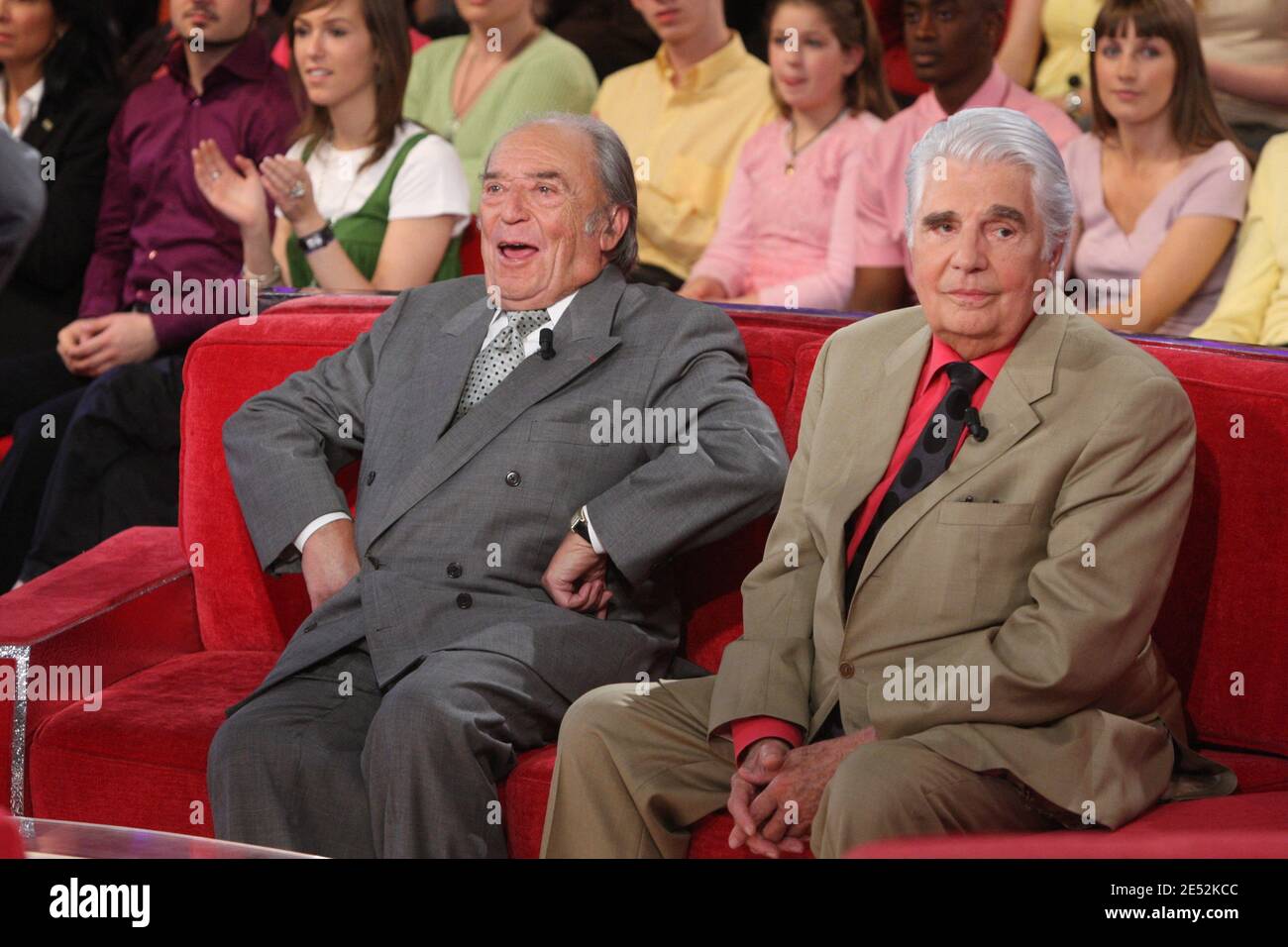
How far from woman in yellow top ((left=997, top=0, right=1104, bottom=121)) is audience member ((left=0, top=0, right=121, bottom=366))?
2385mm

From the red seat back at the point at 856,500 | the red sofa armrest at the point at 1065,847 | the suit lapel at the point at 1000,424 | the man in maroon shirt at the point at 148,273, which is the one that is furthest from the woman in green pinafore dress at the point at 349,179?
the red sofa armrest at the point at 1065,847

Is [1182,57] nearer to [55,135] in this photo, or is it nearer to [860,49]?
[860,49]

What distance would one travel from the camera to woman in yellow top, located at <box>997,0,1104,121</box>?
12.0 feet

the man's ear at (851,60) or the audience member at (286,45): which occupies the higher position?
the audience member at (286,45)

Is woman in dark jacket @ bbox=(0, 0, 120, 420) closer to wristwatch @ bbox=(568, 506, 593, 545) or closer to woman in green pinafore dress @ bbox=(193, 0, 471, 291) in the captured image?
woman in green pinafore dress @ bbox=(193, 0, 471, 291)

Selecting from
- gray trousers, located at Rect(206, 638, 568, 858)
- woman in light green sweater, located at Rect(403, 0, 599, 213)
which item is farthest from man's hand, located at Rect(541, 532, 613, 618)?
woman in light green sweater, located at Rect(403, 0, 599, 213)

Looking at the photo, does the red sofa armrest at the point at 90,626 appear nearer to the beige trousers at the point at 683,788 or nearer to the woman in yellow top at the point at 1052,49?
the beige trousers at the point at 683,788

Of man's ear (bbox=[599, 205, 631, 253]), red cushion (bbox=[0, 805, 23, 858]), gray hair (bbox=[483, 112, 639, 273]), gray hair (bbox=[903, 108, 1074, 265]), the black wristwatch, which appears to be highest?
the black wristwatch

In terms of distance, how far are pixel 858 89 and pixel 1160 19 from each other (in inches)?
28.7

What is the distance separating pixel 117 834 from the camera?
1811 mm

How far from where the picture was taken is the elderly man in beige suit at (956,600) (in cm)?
199

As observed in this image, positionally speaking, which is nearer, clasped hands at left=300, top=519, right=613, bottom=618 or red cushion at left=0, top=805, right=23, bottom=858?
red cushion at left=0, top=805, right=23, bottom=858

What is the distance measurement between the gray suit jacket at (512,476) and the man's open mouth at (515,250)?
103mm
